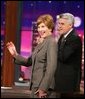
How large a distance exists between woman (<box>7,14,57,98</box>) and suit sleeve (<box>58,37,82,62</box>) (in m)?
0.36

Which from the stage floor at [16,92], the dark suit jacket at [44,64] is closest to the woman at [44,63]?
the dark suit jacket at [44,64]

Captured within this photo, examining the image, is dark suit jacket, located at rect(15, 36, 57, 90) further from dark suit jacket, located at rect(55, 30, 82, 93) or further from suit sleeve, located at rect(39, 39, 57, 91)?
dark suit jacket, located at rect(55, 30, 82, 93)

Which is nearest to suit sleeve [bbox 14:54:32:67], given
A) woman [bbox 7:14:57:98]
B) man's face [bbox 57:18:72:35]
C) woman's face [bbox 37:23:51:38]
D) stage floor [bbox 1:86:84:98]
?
woman [bbox 7:14:57:98]

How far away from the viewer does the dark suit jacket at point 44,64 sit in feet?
8.44

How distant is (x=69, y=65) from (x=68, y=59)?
0.18 feet

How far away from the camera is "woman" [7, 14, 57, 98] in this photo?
2.58m

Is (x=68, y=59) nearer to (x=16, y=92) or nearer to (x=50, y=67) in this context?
(x=50, y=67)

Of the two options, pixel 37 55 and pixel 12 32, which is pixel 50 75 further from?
pixel 12 32

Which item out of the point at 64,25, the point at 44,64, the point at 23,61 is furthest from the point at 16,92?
the point at 44,64

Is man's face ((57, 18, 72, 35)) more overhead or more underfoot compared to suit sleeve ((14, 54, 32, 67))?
more overhead

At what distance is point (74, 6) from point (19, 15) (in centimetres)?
100

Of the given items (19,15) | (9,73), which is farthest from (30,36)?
(9,73)

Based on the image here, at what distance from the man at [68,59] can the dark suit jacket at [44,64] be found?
0.38m

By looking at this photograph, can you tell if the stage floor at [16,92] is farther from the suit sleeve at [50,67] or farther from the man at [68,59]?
the suit sleeve at [50,67]
